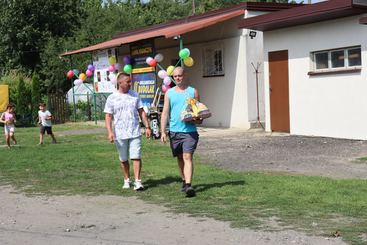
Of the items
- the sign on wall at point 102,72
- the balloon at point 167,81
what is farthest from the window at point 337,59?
the sign on wall at point 102,72

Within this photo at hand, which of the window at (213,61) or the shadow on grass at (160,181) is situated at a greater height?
the window at (213,61)

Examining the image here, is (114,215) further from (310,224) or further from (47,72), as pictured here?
(47,72)

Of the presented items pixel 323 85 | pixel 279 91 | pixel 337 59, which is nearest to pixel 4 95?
pixel 279 91

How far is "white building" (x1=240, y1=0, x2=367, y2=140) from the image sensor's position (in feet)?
47.1

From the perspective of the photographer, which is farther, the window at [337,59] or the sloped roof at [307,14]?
the window at [337,59]

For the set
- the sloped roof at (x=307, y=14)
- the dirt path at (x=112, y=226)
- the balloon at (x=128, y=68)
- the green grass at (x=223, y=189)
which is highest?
the sloped roof at (x=307, y=14)

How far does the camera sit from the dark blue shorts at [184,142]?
8297 millimetres

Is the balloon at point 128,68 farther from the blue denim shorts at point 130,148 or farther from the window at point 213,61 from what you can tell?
the blue denim shorts at point 130,148

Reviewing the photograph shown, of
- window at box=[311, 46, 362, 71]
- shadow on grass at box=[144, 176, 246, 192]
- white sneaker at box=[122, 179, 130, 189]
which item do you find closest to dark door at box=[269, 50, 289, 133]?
window at box=[311, 46, 362, 71]

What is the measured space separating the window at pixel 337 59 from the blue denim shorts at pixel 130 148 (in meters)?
7.90

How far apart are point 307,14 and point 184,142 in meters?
7.77

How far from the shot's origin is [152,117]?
Answer: 1698 cm

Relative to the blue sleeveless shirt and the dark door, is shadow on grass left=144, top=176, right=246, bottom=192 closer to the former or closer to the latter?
the blue sleeveless shirt

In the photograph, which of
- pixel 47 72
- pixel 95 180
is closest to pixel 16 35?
pixel 47 72
